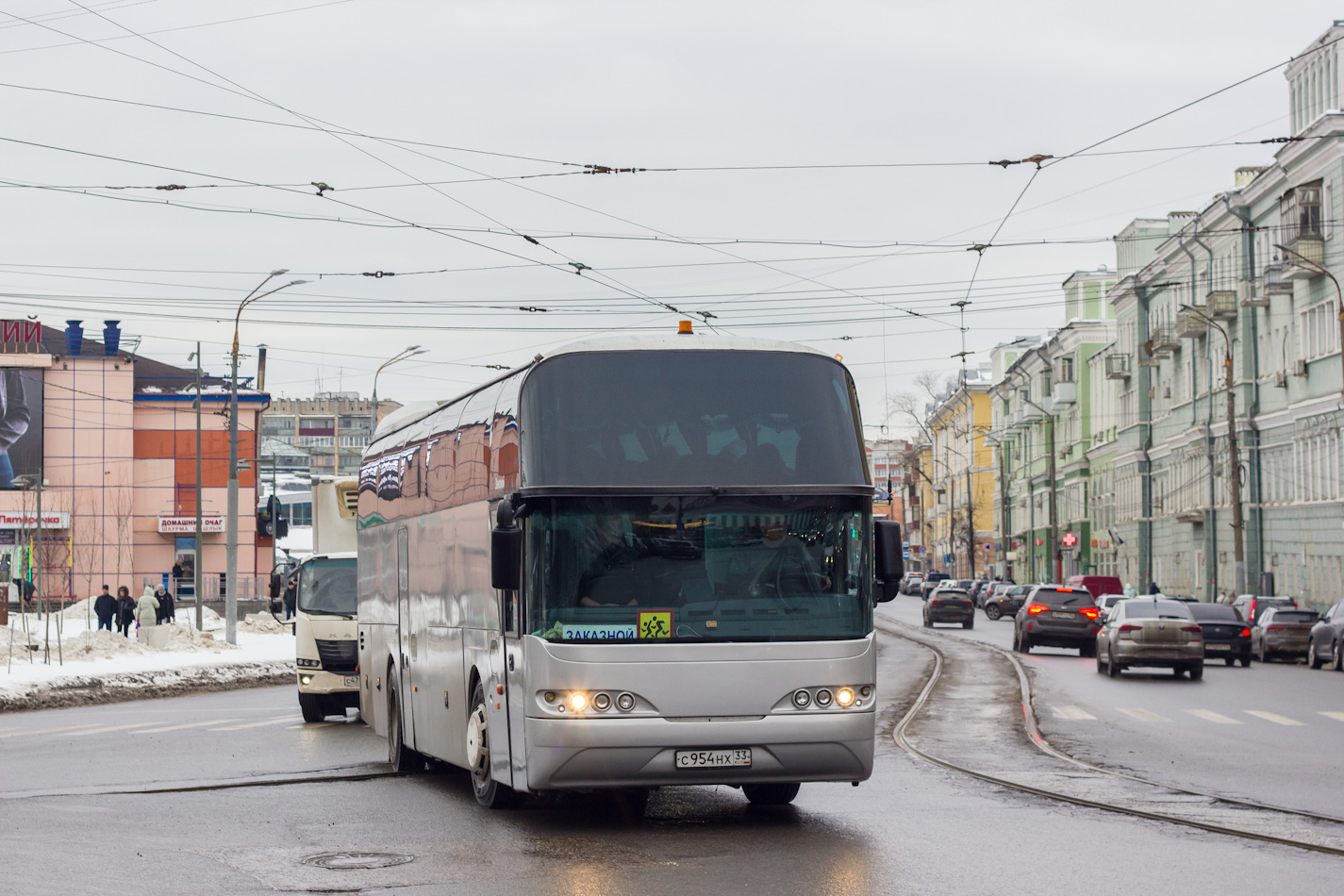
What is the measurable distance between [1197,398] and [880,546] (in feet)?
194

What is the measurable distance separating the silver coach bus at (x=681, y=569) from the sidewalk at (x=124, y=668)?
18.2m

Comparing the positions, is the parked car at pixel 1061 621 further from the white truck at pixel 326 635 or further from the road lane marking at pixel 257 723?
the road lane marking at pixel 257 723

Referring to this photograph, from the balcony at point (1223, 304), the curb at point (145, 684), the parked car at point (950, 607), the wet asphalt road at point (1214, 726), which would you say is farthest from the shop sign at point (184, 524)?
the wet asphalt road at point (1214, 726)

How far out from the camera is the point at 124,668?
32.6 meters

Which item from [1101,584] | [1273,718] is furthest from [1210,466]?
[1273,718]

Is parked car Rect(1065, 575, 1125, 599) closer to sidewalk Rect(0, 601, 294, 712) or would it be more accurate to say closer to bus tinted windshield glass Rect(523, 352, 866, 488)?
sidewalk Rect(0, 601, 294, 712)

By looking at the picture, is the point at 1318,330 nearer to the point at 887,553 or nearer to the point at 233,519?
the point at 233,519

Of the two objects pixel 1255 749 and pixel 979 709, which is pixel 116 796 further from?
pixel 979 709

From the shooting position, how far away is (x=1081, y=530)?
93750 millimetres

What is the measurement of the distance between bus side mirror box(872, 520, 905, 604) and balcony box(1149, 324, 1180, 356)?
61.0 metres

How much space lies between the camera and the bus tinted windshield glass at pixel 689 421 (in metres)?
11.2

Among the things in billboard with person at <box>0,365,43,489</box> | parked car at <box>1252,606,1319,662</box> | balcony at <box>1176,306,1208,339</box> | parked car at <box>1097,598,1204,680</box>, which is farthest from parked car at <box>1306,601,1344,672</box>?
billboard with person at <box>0,365,43,489</box>

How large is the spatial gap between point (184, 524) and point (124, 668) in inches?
1809

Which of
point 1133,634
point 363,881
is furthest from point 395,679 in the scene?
point 1133,634
